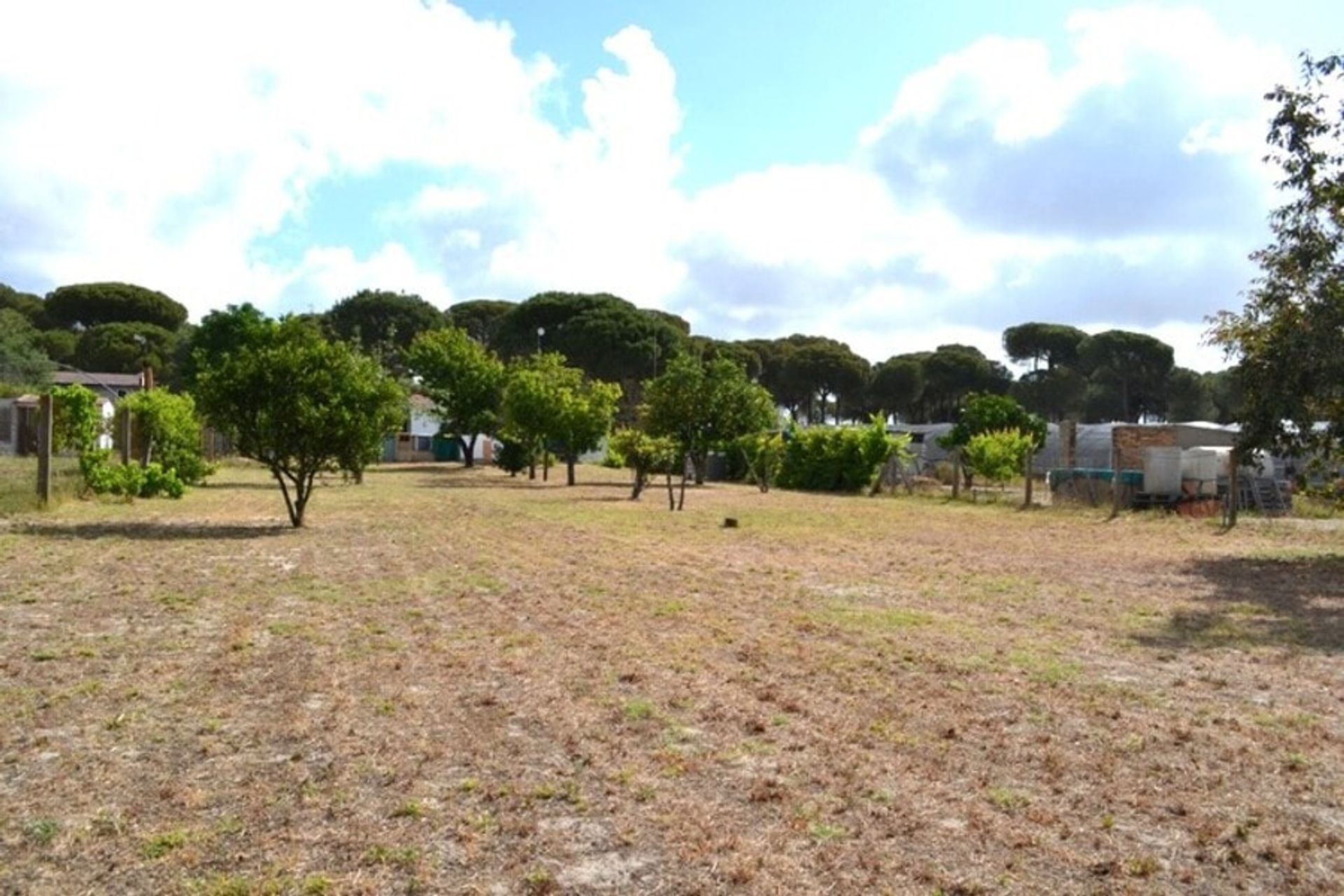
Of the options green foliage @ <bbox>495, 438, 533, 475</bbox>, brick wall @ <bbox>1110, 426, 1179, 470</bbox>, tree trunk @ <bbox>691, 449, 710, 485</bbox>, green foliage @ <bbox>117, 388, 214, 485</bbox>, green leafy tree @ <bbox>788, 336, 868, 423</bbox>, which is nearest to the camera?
green foliage @ <bbox>117, 388, 214, 485</bbox>

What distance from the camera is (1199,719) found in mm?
5812

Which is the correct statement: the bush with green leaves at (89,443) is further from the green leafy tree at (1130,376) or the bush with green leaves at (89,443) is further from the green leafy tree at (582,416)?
the green leafy tree at (1130,376)

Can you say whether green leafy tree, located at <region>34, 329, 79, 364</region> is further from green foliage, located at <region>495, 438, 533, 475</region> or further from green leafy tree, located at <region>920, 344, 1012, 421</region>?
green leafy tree, located at <region>920, 344, 1012, 421</region>

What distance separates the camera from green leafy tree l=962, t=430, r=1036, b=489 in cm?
2992

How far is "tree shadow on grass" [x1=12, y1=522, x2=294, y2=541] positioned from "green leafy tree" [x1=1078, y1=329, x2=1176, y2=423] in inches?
2623

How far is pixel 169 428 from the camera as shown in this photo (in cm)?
2289

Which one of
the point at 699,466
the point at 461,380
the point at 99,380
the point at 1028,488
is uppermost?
the point at 99,380

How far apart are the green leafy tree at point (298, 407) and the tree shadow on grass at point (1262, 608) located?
10.8 metres

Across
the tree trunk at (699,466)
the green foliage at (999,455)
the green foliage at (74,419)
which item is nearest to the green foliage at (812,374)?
the tree trunk at (699,466)

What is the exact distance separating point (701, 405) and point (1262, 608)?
17141mm

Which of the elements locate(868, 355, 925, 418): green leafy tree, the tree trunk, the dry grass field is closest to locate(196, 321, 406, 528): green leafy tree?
the dry grass field

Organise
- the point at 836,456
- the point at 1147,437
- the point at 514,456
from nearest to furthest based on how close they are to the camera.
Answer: the point at 836,456 → the point at 1147,437 → the point at 514,456

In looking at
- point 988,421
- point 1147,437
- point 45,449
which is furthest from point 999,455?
point 45,449

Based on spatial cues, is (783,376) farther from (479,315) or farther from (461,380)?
(461,380)
